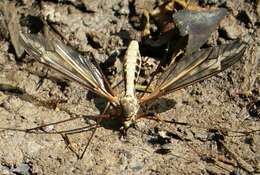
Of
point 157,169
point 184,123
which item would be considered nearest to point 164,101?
point 184,123

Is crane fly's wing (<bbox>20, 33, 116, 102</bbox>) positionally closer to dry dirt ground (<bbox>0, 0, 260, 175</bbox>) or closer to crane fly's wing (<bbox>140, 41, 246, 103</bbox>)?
dry dirt ground (<bbox>0, 0, 260, 175</bbox>)

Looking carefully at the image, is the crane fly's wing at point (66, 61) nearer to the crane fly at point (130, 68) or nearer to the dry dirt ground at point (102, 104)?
the crane fly at point (130, 68)

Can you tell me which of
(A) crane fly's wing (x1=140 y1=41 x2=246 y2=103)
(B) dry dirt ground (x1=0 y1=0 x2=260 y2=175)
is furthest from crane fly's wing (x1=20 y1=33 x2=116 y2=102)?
(A) crane fly's wing (x1=140 y1=41 x2=246 y2=103)

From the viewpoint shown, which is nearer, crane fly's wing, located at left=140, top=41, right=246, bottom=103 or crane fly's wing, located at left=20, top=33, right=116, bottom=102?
crane fly's wing, located at left=140, top=41, right=246, bottom=103

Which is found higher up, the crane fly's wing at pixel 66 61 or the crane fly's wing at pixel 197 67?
the crane fly's wing at pixel 197 67

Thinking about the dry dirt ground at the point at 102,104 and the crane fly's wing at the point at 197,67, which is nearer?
the dry dirt ground at the point at 102,104

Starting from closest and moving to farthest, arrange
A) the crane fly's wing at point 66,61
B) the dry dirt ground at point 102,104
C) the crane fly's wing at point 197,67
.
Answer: the dry dirt ground at point 102,104, the crane fly's wing at point 197,67, the crane fly's wing at point 66,61

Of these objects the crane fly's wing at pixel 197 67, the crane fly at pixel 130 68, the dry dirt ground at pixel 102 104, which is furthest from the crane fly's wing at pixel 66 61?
the crane fly's wing at pixel 197 67
